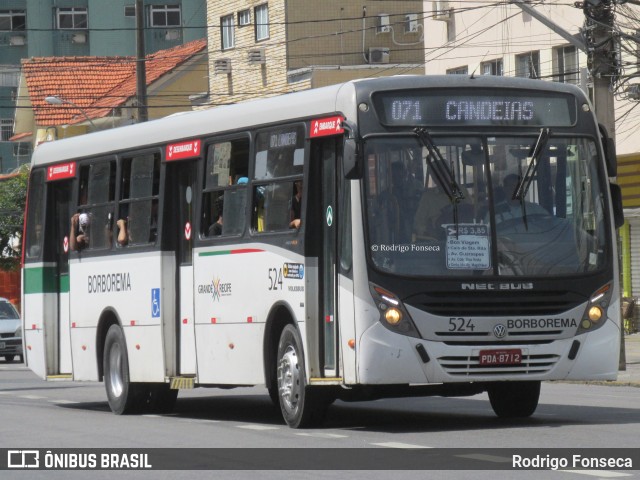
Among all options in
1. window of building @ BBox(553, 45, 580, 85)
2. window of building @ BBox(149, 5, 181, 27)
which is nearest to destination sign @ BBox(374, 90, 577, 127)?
window of building @ BBox(553, 45, 580, 85)

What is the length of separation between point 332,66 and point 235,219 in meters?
36.8

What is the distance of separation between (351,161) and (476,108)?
141 cm

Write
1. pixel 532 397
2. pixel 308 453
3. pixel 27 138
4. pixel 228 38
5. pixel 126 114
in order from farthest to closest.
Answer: pixel 27 138
pixel 126 114
pixel 228 38
pixel 532 397
pixel 308 453

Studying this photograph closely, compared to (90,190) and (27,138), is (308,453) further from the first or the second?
(27,138)

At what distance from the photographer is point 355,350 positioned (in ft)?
47.2

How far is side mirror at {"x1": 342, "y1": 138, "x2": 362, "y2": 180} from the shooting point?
14344mm

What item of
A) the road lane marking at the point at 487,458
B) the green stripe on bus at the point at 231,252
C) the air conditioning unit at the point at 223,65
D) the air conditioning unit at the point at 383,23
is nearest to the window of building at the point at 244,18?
the air conditioning unit at the point at 223,65

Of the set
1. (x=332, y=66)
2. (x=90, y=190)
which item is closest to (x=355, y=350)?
(x=90, y=190)

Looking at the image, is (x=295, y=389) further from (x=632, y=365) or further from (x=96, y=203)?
(x=632, y=365)

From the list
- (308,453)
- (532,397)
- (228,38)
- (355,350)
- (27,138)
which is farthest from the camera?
(27,138)

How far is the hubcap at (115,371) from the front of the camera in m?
19.4

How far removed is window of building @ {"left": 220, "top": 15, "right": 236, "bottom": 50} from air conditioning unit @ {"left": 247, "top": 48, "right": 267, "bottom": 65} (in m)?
2.62

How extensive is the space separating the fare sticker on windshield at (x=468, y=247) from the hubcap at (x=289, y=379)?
5.88 ft

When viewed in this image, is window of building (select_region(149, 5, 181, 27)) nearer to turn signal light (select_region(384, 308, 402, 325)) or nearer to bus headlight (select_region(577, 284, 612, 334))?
bus headlight (select_region(577, 284, 612, 334))
